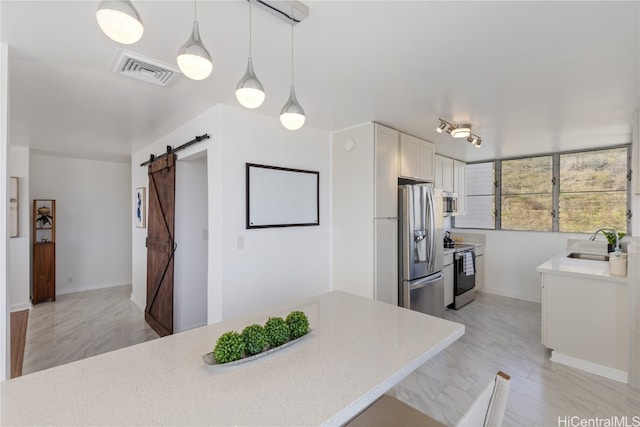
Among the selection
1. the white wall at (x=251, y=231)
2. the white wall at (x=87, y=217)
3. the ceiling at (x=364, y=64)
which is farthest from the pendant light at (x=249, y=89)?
the white wall at (x=87, y=217)

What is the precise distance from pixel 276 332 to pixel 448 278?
11.5ft

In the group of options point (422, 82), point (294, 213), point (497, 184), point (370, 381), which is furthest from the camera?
point (497, 184)

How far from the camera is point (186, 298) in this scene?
3.43m

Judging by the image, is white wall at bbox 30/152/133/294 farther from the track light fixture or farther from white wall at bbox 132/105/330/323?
the track light fixture

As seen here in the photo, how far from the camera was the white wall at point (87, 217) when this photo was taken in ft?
16.8

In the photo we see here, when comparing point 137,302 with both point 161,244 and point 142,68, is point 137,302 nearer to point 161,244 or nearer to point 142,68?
point 161,244

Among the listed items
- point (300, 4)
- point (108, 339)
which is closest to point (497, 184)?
point (300, 4)

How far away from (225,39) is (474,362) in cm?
320

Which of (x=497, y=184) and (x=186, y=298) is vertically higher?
(x=497, y=184)

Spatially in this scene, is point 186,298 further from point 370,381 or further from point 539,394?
point 539,394

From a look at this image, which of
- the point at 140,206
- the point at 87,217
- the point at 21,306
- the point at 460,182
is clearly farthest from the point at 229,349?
the point at 87,217

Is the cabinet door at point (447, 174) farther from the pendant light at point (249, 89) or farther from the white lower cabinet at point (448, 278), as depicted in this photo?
the pendant light at point (249, 89)

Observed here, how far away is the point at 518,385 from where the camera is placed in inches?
94.7

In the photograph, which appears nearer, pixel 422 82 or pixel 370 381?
pixel 370 381
